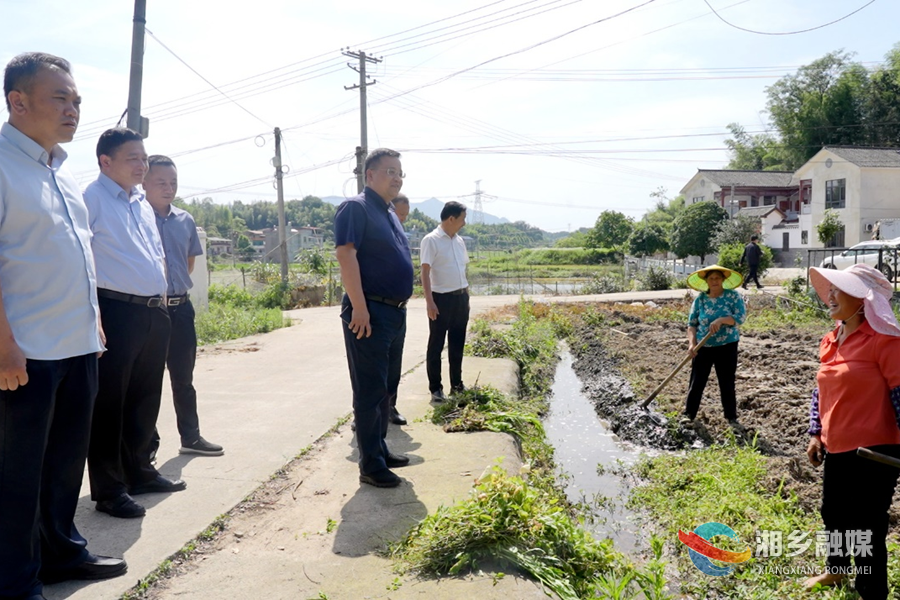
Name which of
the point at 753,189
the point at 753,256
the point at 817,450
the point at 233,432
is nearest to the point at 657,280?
the point at 753,256

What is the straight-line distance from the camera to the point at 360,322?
3836 mm

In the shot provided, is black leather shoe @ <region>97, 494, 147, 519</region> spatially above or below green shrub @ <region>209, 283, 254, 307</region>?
below

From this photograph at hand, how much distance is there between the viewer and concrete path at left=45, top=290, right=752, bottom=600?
317cm

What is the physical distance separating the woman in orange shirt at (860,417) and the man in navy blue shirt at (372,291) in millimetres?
2301

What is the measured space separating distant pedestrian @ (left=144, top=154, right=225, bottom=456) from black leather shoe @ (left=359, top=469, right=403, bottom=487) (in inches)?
51.7

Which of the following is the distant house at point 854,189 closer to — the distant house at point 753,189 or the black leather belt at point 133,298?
the distant house at point 753,189

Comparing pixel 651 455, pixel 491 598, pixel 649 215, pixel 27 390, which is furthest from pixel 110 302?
pixel 649 215

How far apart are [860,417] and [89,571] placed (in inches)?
134

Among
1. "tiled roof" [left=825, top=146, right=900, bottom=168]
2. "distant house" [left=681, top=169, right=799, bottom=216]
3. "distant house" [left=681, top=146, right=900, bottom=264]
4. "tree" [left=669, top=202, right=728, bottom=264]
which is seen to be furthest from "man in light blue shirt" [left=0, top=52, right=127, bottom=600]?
"distant house" [left=681, top=169, right=799, bottom=216]

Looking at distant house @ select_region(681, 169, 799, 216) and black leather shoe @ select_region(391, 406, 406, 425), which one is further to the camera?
distant house @ select_region(681, 169, 799, 216)

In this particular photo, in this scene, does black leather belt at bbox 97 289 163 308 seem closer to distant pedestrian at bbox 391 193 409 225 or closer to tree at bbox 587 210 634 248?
distant pedestrian at bbox 391 193 409 225

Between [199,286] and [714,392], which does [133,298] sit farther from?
[199,286]

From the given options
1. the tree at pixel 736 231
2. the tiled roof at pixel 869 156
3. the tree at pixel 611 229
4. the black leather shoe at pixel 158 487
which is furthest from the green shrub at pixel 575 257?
the black leather shoe at pixel 158 487

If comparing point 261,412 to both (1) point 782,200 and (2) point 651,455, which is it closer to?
(2) point 651,455
